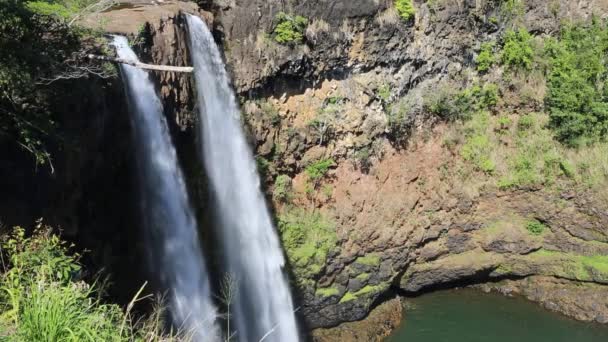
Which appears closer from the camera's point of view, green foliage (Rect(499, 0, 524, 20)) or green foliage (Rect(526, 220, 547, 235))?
green foliage (Rect(526, 220, 547, 235))

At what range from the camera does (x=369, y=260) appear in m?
14.5

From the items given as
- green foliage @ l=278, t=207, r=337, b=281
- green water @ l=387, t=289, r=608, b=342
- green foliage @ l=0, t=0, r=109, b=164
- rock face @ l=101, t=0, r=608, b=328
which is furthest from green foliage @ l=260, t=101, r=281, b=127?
green water @ l=387, t=289, r=608, b=342

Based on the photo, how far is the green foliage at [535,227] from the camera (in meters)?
15.3

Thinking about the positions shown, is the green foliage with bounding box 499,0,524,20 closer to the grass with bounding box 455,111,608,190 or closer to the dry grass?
the grass with bounding box 455,111,608,190

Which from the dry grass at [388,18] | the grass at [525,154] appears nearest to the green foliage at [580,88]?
the grass at [525,154]

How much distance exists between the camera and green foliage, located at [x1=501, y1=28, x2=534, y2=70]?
1612 cm

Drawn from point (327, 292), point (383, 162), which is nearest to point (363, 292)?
point (327, 292)

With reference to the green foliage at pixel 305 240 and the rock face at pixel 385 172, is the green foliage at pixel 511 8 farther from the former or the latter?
the green foliage at pixel 305 240

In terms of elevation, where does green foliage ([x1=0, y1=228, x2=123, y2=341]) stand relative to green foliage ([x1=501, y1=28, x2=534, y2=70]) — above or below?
below

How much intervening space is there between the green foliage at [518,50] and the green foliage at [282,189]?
312 inches

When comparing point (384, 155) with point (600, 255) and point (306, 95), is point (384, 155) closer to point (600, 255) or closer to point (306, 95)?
point (306, 95)

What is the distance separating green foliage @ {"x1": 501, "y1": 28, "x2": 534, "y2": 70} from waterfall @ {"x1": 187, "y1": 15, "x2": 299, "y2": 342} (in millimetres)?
8799

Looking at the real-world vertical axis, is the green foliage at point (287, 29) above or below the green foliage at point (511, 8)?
below

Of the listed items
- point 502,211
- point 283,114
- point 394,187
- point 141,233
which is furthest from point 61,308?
point 502,211
